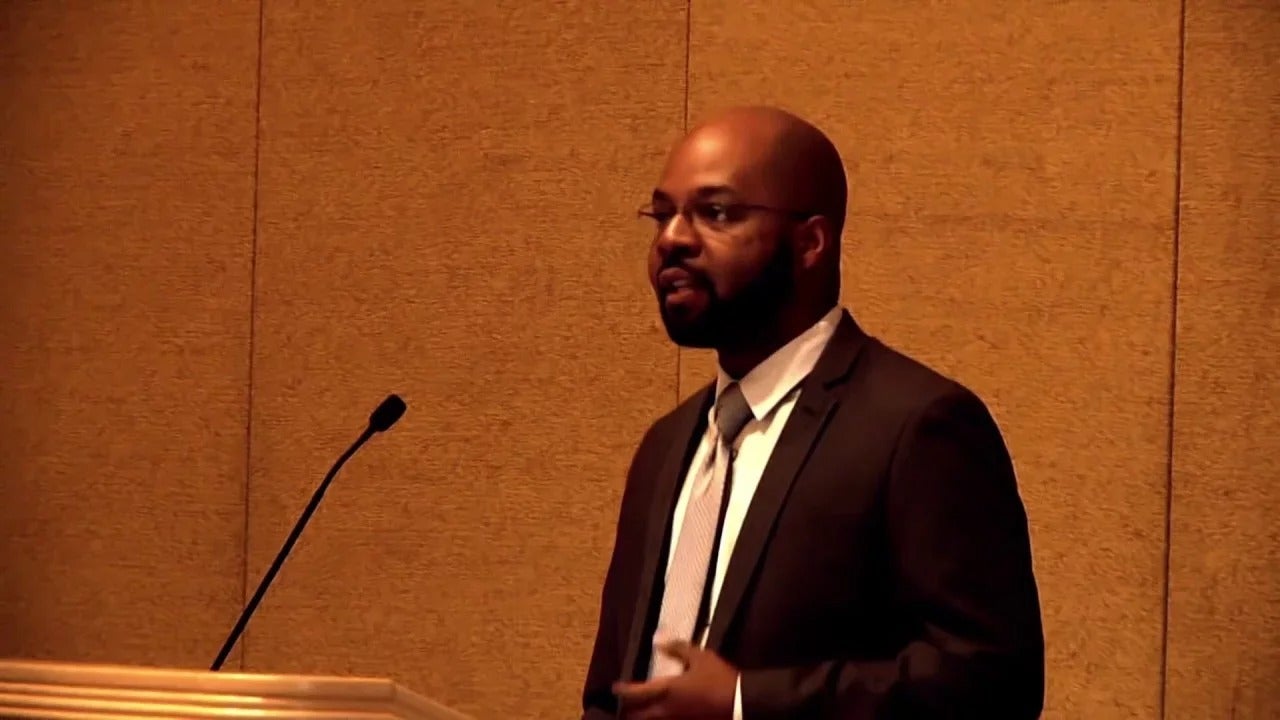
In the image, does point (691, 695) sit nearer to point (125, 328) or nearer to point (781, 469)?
point (781, 469)

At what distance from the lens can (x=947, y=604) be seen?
210 cm

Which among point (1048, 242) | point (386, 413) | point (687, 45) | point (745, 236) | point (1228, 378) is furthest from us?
point (687, 45)

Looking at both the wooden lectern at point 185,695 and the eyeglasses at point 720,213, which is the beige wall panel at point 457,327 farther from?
the wooden lectern at point 185,695

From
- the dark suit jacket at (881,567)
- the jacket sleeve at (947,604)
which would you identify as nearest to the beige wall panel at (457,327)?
the dark suit jacket at (881,567)

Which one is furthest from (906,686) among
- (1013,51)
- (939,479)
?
(1013,51)

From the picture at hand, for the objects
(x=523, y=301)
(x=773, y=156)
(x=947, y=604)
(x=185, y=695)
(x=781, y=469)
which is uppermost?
(x=773, y=156)

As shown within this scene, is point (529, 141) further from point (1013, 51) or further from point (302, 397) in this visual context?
point (1013, 51)

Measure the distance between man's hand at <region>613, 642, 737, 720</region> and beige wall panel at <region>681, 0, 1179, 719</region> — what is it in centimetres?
198

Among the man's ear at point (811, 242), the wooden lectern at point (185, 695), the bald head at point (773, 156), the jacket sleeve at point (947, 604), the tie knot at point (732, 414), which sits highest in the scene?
the bald head at point (773, 156)

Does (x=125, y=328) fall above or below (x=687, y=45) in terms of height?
below

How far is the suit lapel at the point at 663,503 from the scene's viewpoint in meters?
2.33

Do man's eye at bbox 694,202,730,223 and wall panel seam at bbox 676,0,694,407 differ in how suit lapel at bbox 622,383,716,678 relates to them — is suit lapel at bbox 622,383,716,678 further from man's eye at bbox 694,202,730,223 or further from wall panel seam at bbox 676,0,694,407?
wall panel seam at bbox 676,0,694,407

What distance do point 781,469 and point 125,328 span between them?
112 inches

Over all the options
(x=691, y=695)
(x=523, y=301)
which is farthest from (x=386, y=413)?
(x=523, y=301)
